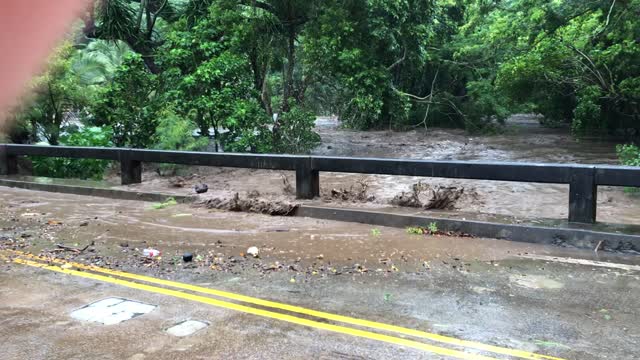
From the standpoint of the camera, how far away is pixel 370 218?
8.80m

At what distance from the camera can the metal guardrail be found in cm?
737

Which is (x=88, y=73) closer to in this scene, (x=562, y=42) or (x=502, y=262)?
(x=562, y=42)

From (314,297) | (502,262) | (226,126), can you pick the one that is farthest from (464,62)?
(314,297)

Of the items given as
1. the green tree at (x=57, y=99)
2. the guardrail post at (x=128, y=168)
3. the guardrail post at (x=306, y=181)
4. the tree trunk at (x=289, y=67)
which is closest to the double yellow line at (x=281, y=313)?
the guardrail post at (x=306, y=181)

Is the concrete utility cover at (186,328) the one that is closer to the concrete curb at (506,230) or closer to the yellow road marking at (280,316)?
the yellow road marking at (280,316)

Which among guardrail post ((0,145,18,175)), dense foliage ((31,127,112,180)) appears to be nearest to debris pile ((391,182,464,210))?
dense foliage ((31,127,112,180))

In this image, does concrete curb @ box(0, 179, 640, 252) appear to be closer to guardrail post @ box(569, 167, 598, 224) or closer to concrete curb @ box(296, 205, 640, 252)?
concrete curb @ box(296, 205, 640, 252)

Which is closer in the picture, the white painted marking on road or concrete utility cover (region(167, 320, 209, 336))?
concrete utility cover (region(167, 320, 209, 336))

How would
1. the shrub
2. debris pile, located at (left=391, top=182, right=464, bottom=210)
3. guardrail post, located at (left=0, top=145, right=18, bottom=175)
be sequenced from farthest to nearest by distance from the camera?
the shrub
guardrail post, located at (left=0, top=145, right=18, bottom=175)
debris pile, located at (left=391, top=182, right=464, bottom=210)

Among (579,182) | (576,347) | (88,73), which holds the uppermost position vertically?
(88,73)

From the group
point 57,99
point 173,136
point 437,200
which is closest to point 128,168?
point 173,136

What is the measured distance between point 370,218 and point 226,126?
8033 mm

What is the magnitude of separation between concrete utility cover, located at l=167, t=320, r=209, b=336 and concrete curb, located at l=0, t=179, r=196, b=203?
6023 mm

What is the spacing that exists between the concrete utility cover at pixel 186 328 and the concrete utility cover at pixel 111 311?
20.7 inches
